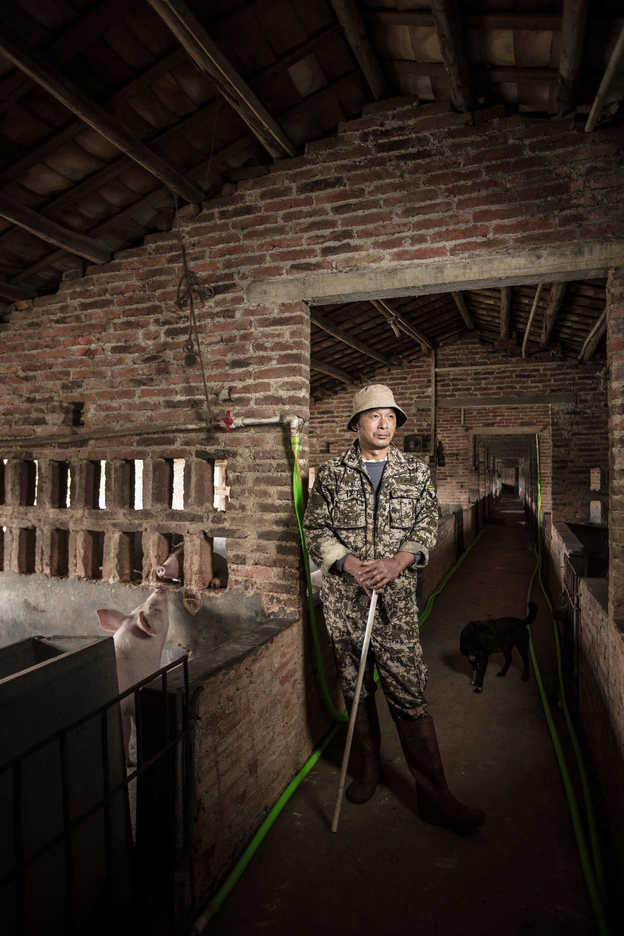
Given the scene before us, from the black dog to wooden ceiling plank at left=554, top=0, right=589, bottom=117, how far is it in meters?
3.75

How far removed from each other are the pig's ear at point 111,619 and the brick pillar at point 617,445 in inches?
127

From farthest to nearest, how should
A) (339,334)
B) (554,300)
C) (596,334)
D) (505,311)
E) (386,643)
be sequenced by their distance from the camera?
(505,311) < (339,334) < (596,334) < (554,300) < (386,643)

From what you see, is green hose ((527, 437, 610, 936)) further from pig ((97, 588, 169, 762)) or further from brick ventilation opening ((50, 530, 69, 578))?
brick ventilation opening ((50, 530, 69, 578))

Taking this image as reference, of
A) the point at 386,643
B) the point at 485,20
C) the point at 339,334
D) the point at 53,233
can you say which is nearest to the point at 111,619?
the point at 386,643

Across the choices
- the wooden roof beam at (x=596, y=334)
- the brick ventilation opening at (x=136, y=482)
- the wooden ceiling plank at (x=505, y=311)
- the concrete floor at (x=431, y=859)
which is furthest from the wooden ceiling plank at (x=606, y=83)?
the wooden ceiling plank at (x=505, y=311)

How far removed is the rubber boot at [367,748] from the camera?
287 centimetres

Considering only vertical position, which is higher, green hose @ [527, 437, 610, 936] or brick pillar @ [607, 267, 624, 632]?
brick pillar @ [607, 267, 624, 632]

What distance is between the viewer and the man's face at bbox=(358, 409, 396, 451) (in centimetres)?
290

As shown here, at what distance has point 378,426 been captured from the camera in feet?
9.51

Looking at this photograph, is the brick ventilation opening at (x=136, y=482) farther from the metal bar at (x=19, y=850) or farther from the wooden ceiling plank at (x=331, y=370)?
the wooden ceiling plank at (x=331, y=370)

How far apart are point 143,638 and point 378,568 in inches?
75.0

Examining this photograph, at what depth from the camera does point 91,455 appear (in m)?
3.93

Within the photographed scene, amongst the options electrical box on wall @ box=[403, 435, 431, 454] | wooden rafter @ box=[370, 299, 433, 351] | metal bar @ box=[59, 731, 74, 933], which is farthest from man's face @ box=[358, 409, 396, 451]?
electrical box on wall @ box=[403, 435, 431, 454]

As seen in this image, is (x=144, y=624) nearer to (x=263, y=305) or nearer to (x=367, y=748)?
(x=367, y=748)
